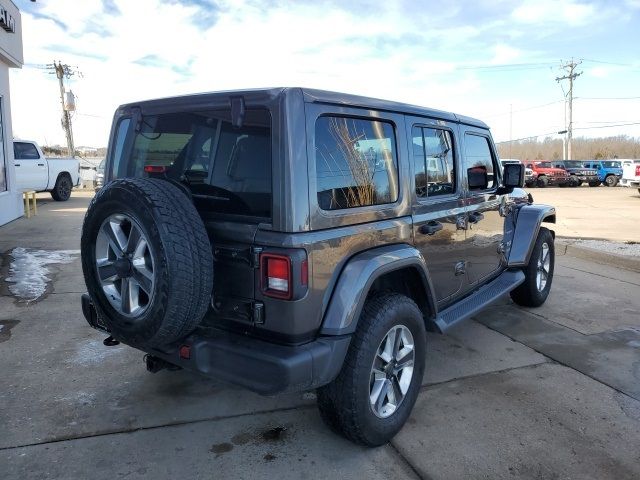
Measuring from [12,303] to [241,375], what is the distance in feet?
13.7

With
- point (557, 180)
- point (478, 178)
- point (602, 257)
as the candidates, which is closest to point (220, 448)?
point (478, 178)

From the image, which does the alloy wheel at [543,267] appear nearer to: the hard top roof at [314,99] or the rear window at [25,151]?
the hard top roof at [314,99]

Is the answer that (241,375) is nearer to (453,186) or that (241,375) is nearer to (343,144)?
(343,144)

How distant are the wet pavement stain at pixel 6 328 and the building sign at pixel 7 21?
27.3 feet

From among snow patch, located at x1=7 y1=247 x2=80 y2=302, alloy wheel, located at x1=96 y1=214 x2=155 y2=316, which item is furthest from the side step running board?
snow patch, located at x1=7 y1=247 x2=80 y2=302

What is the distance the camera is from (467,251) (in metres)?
4.06

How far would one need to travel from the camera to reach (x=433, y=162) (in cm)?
360

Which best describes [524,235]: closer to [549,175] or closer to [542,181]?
[542,181]

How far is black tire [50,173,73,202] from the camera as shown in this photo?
57.1 feet

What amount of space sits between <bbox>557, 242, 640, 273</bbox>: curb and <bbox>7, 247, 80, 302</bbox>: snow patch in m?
7.92

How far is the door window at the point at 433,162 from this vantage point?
133 inches

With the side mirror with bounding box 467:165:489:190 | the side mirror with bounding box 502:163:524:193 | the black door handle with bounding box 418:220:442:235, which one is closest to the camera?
the black door handle with bounding box 418:220:442:235

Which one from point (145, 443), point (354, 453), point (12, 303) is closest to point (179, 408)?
point (145, 443)

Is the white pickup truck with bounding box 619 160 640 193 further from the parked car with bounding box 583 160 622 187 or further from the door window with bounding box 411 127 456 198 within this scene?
the door window with bounding box 411 127 456 198
